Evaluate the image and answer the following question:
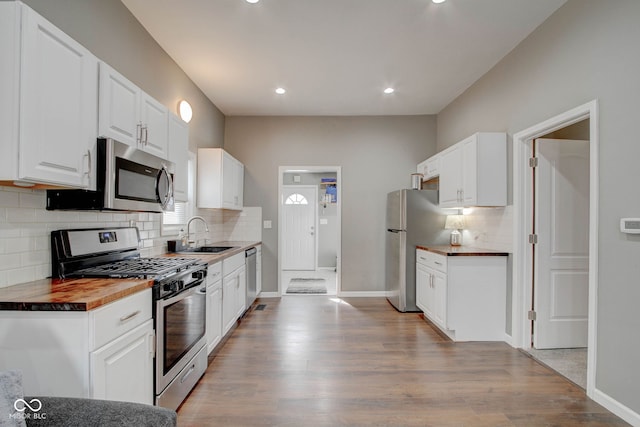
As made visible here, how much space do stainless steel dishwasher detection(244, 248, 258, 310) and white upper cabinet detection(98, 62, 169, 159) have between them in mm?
1852

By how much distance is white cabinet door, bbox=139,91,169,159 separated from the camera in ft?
7.39

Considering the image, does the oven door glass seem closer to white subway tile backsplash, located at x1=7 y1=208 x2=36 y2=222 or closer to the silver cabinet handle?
the silver cabinet handle

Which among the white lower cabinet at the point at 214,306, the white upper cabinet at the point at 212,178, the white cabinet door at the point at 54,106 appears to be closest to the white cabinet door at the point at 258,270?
the white upper cabinet at the point at 212,178

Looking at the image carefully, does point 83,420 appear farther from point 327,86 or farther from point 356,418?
point 327,86

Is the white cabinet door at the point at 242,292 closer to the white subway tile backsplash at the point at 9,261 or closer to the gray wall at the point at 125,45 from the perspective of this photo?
the gray wall at the point at 125,45

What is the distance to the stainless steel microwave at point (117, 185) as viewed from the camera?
5.79ft

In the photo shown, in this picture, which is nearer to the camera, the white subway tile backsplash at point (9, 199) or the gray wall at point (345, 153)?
the white subway tile backsplash at point (9, 199)

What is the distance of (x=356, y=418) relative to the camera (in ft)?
6.51

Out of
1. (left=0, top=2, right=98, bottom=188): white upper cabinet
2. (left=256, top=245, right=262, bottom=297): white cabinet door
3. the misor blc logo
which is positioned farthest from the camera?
(left=256, top=245, right=262, bottom=297): white cabinet door

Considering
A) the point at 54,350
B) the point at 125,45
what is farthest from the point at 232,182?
the point at 54,350

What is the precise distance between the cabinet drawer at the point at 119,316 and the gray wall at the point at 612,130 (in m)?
2.80

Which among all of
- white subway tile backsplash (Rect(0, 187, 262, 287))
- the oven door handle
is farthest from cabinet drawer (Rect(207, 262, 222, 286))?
white subway tile backsplash (Rect(0, 187, 262, 287))

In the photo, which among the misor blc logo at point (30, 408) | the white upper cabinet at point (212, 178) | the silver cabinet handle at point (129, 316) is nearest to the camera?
the misor blc logo at point (30, 408)

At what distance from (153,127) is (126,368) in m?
1.66
